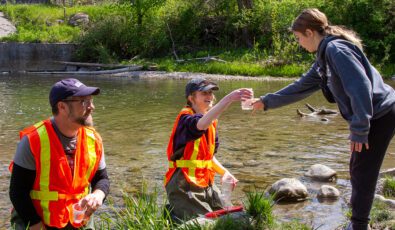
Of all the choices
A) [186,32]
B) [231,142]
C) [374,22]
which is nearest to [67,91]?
[231,142]

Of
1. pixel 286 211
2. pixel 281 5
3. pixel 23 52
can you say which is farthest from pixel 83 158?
pixel 23 52

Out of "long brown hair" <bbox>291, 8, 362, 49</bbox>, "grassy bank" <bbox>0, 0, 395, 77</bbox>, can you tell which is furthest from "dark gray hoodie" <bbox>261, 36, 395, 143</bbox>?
"grassy bank" <bbox>0, 0, 395, 77</bbox>

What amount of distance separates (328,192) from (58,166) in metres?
4.12

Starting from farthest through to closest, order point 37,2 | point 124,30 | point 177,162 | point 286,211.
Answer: point 37,2, point 124,30, point 286,211, point 177,162

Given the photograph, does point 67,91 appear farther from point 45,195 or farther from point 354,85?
point 354,85

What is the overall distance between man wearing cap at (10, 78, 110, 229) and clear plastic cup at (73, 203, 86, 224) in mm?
23

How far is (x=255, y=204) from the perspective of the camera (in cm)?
503

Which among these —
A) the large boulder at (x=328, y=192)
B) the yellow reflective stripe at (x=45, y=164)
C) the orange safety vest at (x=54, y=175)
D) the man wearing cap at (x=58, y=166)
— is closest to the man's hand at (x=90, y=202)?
the man wearing cap at (x=58, y=166)

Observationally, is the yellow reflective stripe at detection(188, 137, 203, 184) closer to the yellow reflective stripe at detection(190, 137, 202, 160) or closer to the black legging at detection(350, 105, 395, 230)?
the yellow reflective stripe at detection(190, 137, 202, 160)

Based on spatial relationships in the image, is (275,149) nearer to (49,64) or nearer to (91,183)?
(91,183)

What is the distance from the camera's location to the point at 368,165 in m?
4.34

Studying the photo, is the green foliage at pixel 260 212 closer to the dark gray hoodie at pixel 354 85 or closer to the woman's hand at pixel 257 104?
the woman's hand at pixel 257 104

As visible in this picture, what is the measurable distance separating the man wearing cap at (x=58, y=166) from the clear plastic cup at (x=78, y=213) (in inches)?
0.9

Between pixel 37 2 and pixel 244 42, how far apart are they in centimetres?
1911
